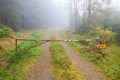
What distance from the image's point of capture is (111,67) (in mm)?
13016

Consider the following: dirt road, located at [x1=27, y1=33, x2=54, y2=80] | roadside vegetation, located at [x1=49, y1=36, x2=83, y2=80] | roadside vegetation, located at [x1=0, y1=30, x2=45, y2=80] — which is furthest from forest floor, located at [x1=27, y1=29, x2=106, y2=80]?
roadside vegetation, located at [x1=0, y1=30, x2=45, y2=80]

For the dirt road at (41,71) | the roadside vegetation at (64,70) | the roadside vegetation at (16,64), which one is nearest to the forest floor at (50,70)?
the dirt road at (41,71)

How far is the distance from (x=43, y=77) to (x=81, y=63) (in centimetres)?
411

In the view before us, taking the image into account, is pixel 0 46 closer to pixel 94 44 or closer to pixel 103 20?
pixel 94 44

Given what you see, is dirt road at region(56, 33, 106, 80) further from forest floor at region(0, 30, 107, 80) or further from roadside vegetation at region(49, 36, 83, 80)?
roadside vegetation at region(49, 36, 83, 80)

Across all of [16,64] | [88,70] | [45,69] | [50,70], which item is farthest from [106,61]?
[16,64]

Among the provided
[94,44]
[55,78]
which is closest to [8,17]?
[94,44]

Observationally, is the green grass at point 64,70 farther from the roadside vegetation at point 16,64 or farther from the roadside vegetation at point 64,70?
the roadside vegetation at point 16,64

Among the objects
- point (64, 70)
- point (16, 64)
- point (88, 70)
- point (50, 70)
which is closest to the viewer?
point (64, 70)

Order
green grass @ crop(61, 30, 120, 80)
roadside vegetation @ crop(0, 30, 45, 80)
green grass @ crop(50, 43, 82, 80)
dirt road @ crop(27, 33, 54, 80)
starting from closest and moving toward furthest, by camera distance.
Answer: green grass @ crop(50, 43, 82, 80) → dirt road @ crop(27, 33, 54, 80) → roadside vegetation @ crop(0, 30, 45, 80) → green grass @ crop(61, 30, 120, 80)

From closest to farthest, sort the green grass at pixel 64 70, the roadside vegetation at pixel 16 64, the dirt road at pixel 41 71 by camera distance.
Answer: the green grass at pixel 64 70, the dirt road at pixel 41 71, the roadside vegetation at pixel 16 64

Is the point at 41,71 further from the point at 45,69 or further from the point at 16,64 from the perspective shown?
the point at 16,64

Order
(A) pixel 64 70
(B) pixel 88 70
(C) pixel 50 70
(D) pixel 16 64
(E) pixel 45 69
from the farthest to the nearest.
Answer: (D) pixel 16 64, (E) pixel 45 69, (B) pixel 88 70, (C) pixel 50 70, (A) pixel 64 70

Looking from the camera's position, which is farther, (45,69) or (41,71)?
(45,69)
